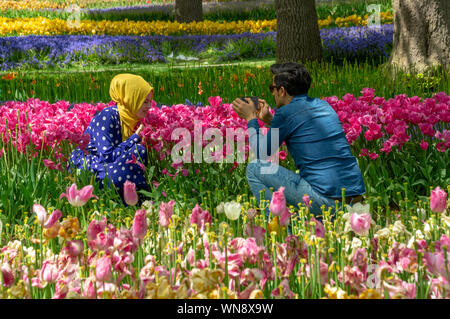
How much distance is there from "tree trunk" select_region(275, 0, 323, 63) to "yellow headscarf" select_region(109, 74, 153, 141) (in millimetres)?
6151

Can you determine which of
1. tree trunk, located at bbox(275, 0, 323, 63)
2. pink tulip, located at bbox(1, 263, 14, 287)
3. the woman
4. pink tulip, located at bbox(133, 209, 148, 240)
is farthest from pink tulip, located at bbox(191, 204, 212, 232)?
tree trunk, located at bbox(275, 0, 323, 63)

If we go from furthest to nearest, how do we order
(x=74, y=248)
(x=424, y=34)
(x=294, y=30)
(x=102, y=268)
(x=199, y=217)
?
(x=294, y=30)
(x=424, y=34)
(x=199, y=217)
(x=74, y=248)
(x=102, y=268)

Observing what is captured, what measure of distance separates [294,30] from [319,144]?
6.98 m

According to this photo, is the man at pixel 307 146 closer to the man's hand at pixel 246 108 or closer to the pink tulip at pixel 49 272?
the man's hand at pixel 246 108

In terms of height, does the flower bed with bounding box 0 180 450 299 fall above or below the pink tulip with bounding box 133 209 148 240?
below

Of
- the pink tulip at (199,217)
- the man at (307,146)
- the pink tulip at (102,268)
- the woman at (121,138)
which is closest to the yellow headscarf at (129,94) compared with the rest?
the woman at (121,138)

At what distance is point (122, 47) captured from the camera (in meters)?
14.4

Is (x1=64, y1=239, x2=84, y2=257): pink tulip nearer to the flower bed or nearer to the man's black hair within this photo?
the flower bed

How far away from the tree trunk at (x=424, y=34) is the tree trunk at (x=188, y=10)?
10.7 metres

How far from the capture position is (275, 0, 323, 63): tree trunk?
407 inches

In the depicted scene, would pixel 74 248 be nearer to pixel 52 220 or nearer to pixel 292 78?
pixel 52 220

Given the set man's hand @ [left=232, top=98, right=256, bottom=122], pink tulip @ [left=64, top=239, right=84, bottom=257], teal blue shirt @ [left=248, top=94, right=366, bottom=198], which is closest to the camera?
pink tulip @ [left=64, top=239, right=84, bottom=257]

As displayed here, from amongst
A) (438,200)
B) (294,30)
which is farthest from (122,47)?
(438,200)

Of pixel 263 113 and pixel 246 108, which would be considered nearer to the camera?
pixel 246 108
